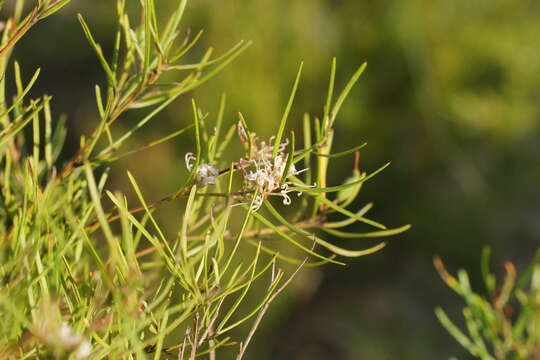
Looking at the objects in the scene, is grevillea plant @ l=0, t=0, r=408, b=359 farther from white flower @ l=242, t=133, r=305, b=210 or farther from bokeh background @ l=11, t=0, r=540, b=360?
bokeh background @ l=11, t=0, r=540, b=360

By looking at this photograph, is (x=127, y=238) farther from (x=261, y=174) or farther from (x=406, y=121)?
(x=406, y=121)

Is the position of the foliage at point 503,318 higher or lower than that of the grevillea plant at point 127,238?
lower

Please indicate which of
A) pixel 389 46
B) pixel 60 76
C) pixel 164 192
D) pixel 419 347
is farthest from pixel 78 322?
pixel 60 76

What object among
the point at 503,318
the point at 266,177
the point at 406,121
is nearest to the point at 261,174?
the point at 266,177

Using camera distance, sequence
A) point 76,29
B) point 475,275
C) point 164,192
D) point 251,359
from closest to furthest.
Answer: point 164,192, point 251,359, point 475,275, point 76,29

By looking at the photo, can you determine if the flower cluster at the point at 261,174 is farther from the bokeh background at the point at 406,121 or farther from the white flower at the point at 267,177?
the bokeh background at the point at 406,121

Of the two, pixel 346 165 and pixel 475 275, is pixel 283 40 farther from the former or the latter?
pixel 475 275

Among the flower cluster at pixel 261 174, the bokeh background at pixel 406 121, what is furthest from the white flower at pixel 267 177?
the bokeh background at pixel 406 121

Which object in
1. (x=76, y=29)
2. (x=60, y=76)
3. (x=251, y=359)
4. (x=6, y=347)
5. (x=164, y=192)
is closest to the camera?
(x=6, y=347)

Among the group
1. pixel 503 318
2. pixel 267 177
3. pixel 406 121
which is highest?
pixel 267 177
